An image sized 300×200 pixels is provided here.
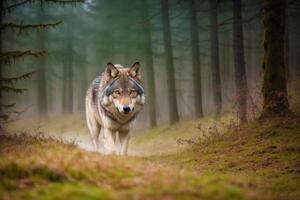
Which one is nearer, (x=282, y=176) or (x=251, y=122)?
(x=282, y=176)

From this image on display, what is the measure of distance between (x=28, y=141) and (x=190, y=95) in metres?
33.8

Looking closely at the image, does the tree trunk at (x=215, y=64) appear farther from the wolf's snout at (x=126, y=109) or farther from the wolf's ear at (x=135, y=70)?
the wolf's snout at (x=126, y=109)

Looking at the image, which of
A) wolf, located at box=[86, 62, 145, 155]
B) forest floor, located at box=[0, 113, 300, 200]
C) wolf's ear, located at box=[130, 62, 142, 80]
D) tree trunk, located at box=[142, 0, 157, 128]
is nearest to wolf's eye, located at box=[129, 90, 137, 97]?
wolf, located at box=[86, 62, 145, 155]

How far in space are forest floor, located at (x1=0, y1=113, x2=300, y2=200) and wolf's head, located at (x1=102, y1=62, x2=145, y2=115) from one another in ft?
6.79

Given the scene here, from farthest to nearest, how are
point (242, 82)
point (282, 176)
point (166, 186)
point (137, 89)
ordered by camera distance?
1. point (242, 82)
2. point (137, 89)
3. point (282, 176)
4. point (166, 186)

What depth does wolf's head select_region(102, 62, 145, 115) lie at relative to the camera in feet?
38.1


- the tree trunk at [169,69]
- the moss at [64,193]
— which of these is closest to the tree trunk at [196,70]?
the tree trunk at [169,69]

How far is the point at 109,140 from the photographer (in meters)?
12.2

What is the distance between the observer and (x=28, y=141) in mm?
9789

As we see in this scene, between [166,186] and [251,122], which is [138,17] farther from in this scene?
[166,186]

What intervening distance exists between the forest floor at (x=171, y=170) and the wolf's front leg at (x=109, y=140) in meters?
1.80

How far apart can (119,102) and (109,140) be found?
4.23 feet

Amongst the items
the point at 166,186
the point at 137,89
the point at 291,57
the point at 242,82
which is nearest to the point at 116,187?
the point at 166,186

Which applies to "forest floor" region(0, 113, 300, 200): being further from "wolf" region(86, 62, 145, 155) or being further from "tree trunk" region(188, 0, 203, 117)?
"tree trunk" region(188, 0, 203, 117)
